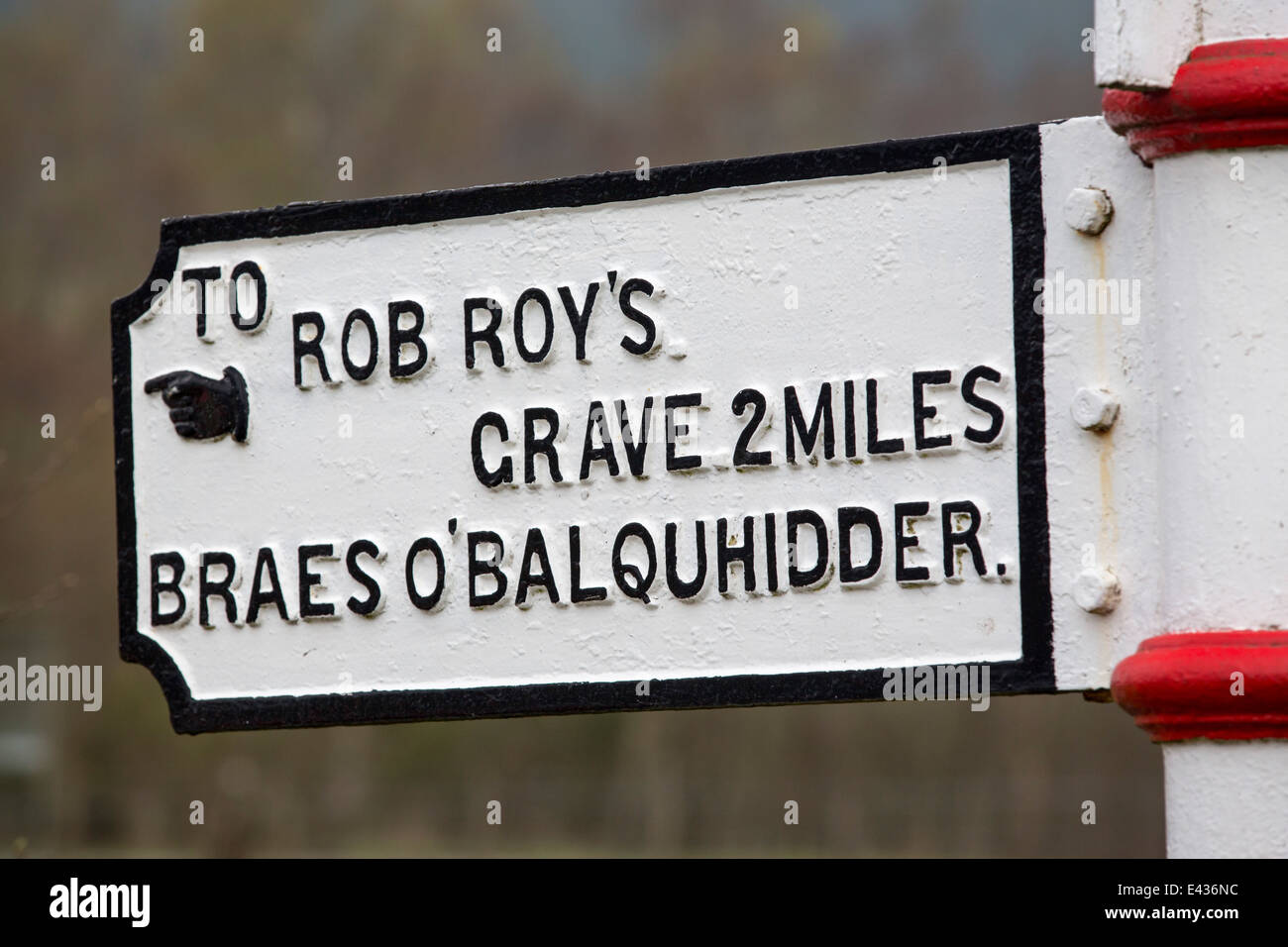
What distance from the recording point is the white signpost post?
9.09 ft

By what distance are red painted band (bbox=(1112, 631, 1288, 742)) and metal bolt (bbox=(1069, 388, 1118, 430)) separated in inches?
11.5

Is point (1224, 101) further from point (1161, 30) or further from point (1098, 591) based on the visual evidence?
point (1098, 591)

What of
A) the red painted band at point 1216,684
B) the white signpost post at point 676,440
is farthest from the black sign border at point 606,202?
the red painted band at point 1216,684

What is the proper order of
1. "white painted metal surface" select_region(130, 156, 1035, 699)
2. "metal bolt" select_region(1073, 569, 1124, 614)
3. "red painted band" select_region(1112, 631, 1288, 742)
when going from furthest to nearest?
"white painted metal surface" select_region(130, 156, 1035, 699) → "metal bolt" select_region(1073, 569, 1124, 614) → "red painted band" select_region(1112, 631, 1288, 742)

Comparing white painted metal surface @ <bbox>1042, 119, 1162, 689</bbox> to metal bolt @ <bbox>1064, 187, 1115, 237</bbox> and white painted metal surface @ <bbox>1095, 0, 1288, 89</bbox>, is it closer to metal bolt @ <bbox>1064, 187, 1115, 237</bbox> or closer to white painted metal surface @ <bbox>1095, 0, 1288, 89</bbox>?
metal bolt @ <bbox>1064, 187, 1115, 237</bbox>

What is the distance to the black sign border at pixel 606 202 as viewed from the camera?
2809 mm

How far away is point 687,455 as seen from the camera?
3.03 meters

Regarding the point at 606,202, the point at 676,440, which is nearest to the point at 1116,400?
the point at 676,440

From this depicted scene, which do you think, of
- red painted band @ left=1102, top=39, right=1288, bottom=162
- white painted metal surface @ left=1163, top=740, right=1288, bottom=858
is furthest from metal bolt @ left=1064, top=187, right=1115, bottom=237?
white painted metal surface @ left=1163, top=740, right=1288, bottom=858

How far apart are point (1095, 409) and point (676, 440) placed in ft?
2.01

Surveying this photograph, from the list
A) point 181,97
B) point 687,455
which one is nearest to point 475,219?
point 687,455

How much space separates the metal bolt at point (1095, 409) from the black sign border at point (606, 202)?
0.18 feet

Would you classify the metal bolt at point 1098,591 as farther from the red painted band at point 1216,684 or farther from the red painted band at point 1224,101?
the red painted band at point 1224,101
